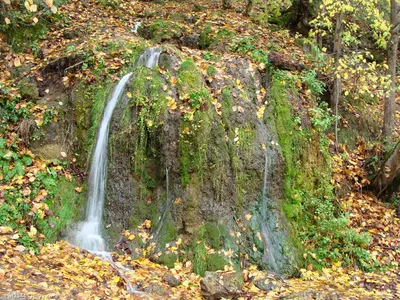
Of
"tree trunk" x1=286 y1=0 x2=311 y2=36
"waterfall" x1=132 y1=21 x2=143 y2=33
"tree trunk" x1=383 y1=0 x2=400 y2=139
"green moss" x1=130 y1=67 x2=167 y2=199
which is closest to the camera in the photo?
"green moss" x1=130 y1=67 x2=167 y2=199

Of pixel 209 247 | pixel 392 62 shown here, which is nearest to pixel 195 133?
pixel 209 247

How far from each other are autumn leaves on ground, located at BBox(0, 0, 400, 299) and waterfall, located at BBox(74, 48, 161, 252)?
39 centimetres

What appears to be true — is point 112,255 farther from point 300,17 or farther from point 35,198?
point 300,17

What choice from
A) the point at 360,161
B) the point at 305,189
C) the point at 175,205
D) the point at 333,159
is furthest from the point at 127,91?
the point at 360,161

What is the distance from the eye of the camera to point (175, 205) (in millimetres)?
6805

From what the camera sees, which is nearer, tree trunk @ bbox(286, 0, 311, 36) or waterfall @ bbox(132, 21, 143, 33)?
waterfall @ bbox(132, 21, 143, 33)

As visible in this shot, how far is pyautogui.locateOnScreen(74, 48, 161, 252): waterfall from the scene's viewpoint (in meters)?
6.66

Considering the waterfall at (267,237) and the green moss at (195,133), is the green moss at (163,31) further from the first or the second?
the waterfall at (267,237)

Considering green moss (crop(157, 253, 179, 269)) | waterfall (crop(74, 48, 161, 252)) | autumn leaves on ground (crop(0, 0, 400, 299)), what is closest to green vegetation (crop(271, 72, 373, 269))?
autumn leaves on ground (crop(0, 0, 400, 299))

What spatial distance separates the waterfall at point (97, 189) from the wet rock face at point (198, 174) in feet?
0.57

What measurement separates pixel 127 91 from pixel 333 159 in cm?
516

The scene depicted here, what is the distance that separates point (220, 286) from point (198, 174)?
218 cm

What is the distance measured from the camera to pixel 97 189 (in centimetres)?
725

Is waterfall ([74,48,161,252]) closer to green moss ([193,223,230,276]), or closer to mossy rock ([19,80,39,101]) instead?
green moss ([193,223,230,276])
